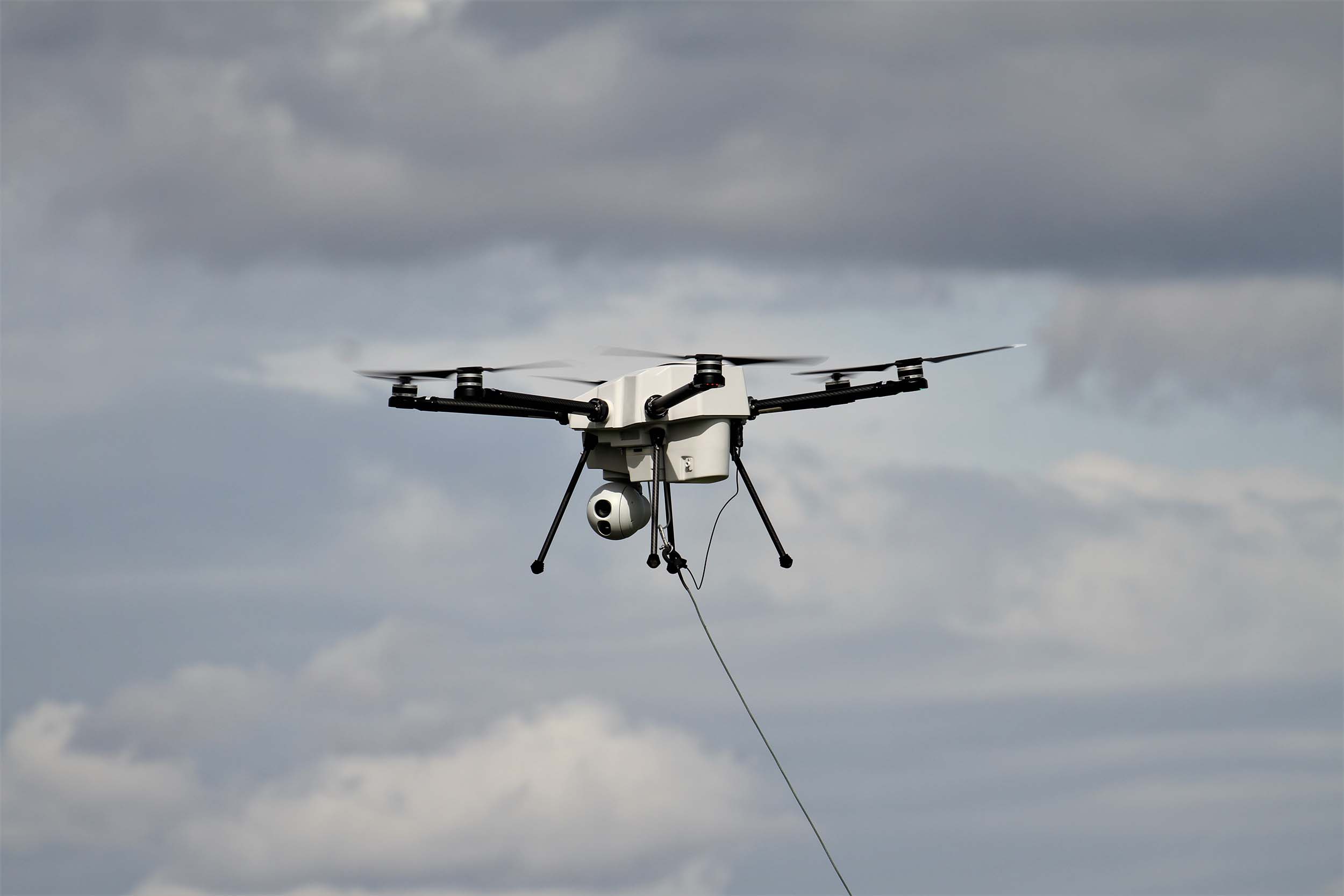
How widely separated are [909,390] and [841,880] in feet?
31.2

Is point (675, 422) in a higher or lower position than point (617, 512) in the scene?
higher

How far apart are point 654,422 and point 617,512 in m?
1.89

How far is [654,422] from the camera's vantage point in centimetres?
3972

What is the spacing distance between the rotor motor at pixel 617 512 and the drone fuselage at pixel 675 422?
16.4 inches

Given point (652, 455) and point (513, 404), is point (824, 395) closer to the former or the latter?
point (652, 455)

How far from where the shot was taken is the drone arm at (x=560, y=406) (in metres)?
38.9

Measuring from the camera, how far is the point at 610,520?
40.1m

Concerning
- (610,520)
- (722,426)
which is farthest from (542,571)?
(722,426)

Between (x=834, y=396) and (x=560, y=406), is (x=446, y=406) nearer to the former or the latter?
(x=560, y=406)

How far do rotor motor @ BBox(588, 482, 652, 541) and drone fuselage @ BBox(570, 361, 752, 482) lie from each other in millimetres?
417

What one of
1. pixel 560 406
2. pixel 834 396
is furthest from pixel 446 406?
pixel 834 396

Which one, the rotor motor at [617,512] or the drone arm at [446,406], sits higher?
the drone arm at [446,406]

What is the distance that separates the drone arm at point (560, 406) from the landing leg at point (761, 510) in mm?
2714

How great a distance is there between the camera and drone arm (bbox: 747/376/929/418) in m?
39.9
